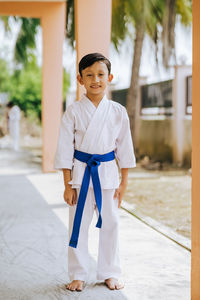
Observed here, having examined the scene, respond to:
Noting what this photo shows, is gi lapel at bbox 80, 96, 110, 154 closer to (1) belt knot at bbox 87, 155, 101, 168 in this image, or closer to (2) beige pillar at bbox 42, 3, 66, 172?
(1) belt knot at bbox 87, 155, 101, 168

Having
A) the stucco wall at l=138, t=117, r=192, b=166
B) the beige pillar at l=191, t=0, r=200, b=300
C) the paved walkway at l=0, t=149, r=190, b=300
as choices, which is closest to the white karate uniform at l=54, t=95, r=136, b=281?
the paved walkway at l=0, t=149, r=190, b=300

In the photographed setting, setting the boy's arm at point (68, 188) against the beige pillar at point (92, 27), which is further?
the beige pillar at point (92, 27)

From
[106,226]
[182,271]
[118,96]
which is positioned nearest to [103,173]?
[106,226]

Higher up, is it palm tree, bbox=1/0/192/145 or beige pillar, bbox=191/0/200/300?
palm tree, bbox=1/0/192/145

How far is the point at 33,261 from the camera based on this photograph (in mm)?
3371

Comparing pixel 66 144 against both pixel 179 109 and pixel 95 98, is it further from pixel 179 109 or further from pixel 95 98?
pixel 179 109

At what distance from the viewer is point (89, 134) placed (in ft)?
8.91

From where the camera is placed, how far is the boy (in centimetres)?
273

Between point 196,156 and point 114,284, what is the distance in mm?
1007

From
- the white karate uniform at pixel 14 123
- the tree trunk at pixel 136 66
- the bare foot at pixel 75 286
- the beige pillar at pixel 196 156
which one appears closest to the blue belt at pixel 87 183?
the bare foot at pixel 75 286

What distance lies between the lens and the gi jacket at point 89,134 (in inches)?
107

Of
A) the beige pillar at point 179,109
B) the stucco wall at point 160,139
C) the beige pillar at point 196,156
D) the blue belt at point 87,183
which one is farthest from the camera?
the beige pillar at point 179,109

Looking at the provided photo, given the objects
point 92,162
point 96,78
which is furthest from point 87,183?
point 96,78

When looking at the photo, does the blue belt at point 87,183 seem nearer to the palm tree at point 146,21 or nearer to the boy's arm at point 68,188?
the boy's arm at point 68,188
